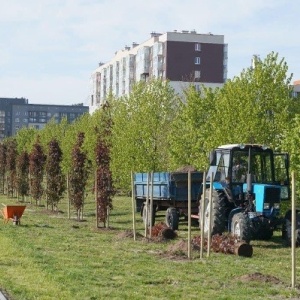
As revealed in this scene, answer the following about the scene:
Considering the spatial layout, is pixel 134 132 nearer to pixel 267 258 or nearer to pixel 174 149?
pixel 174 149

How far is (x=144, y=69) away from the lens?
9912 cm

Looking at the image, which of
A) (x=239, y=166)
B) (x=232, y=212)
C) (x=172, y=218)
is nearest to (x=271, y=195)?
(x=232, y=212)

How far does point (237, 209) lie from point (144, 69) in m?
79.2

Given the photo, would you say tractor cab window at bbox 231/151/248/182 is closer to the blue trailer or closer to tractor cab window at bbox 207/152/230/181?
tractor cab window at bbox 207/152/230/181

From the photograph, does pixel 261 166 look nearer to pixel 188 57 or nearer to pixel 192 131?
pixel 192 131

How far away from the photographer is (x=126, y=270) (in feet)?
48.2

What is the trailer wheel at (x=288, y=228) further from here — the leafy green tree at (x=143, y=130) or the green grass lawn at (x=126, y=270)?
the leafy green tree at (x=143, y=130)

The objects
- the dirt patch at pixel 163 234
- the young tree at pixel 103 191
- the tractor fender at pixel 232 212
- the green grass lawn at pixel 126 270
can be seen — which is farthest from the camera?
the young tree at pixel 103 191

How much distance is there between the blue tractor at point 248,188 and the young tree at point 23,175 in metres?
24.0

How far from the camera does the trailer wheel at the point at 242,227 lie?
63.9ft

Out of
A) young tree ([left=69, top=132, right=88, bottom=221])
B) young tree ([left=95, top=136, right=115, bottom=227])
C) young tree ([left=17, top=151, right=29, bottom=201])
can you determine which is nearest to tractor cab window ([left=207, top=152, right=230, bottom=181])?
young tree ([left=95, top=136, right=115, bottom=227])

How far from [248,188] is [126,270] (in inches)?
285

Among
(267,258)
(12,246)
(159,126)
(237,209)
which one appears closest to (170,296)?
(267,258)

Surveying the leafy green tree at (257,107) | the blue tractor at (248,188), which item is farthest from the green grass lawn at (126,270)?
the leafy green tree at (257,107)
